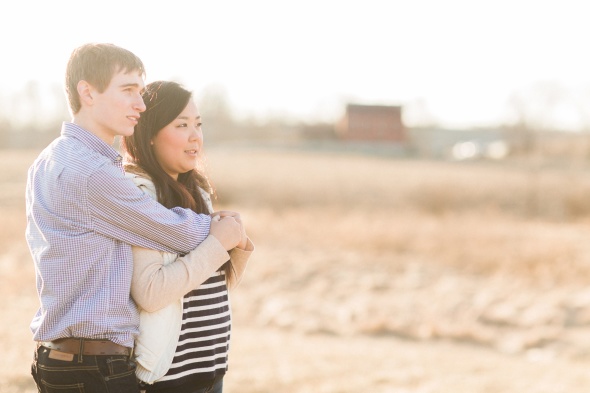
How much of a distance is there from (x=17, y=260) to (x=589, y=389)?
29.7ft

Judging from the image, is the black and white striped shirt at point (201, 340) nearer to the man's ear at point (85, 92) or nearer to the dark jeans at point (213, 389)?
the dark jeans at point (213, 389)

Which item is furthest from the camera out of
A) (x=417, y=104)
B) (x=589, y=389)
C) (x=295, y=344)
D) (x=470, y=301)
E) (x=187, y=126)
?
(x=417, y=104)

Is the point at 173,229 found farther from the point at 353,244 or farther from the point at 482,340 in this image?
the point at 353,244

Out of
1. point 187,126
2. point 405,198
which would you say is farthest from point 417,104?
point 187,126

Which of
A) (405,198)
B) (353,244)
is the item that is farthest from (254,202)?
(353,244)

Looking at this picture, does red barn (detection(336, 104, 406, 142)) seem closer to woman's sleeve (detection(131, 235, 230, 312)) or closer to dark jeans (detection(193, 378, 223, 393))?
dark jeans (detection(193, 378, 223, 393))

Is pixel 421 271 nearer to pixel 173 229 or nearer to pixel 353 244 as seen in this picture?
pixel 353 244

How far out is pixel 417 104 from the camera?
290 ft

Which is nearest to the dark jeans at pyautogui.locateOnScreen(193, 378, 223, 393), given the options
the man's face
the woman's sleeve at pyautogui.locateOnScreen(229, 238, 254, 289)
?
the woman's sleeve at pyautogui.locateOnScreen(229, 238, 254, 289)

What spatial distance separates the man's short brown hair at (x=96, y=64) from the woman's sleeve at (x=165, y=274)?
46 centimetres

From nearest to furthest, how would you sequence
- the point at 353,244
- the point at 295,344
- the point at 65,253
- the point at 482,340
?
1. the point at 65,253
2. the point at 295,344
3. the point at 482,340
4. the point at 353,244

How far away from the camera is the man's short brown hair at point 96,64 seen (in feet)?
6.56

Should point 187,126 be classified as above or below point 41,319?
above

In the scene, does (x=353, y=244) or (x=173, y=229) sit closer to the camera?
(x=173, y=229)
